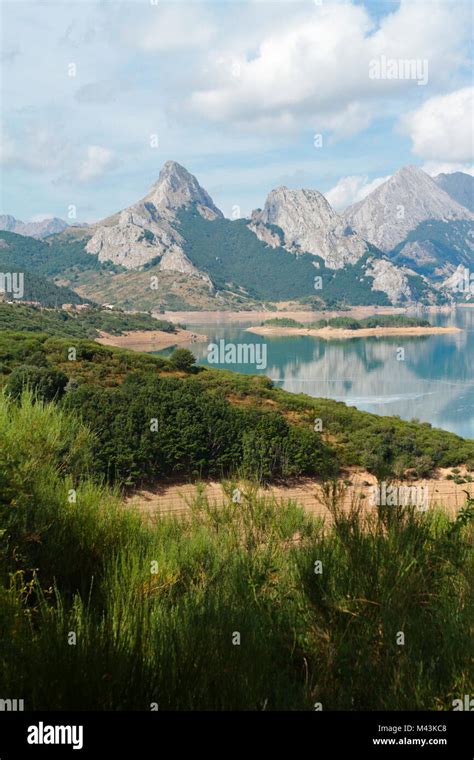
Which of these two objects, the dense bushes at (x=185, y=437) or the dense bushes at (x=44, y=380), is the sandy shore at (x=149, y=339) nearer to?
the dense bushes at (x=44, y=380)

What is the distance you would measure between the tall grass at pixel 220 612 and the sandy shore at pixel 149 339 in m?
69.6

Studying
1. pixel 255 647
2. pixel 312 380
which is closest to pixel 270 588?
pixel 255 647

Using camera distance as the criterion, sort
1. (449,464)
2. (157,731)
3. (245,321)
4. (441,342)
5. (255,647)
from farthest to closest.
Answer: (245,321)
(441,342)
(449,464)
(255,647)
(157,731)

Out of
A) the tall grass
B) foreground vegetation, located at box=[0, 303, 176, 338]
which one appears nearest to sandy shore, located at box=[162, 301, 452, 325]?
foreground vegetation, located at box=[0, 303, 176, 338]

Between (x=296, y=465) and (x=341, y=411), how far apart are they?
31.5ft

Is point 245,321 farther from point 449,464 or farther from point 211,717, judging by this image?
point 211,717

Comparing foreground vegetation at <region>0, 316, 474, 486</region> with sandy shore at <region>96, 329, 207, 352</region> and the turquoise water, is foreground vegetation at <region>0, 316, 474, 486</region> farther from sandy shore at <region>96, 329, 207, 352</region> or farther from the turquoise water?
sandy shore at <region>96, 329, 207, 352</region>

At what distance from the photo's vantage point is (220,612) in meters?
2.99

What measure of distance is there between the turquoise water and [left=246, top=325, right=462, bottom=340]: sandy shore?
3949mm

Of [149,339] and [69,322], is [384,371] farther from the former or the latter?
[69,322]

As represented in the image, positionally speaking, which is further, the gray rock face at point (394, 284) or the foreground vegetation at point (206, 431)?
Answer: the gray rock face at point (394, 284)

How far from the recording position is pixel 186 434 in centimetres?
1638

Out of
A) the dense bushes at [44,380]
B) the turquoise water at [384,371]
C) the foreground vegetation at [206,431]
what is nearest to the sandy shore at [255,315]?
the turquoise water at [384,371]

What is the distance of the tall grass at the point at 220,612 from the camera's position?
2432 mm
